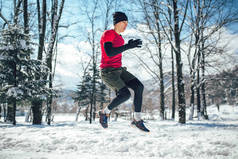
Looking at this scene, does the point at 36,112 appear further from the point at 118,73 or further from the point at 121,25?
the point at 121,25

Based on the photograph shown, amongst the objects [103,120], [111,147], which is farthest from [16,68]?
[103,120]

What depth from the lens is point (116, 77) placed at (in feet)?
8.75

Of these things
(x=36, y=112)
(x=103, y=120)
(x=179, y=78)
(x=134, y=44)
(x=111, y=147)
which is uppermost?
(x=179, y=78)

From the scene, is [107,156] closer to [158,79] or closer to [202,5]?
[202,5]

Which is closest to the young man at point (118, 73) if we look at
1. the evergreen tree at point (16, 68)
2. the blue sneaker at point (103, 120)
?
the blue sneaker at point (103, 120)

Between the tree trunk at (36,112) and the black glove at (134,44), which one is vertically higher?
the black glove at (134,44)

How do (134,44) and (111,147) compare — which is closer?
(134,44)

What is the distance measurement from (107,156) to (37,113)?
7943 millimetres

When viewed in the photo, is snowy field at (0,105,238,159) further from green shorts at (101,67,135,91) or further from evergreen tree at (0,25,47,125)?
evergreen tree at (0,25,47,125)

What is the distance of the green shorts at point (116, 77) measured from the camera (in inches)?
105

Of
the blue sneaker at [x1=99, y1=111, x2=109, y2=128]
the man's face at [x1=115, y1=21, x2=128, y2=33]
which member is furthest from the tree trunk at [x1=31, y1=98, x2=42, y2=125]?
the man's face at [x1=115, y1=21, x2=128, y2=33]

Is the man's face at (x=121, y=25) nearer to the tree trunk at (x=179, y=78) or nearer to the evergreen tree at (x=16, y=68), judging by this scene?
the evergreen tree at (x=16, y=68)

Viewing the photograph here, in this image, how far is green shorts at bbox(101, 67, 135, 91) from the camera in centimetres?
266

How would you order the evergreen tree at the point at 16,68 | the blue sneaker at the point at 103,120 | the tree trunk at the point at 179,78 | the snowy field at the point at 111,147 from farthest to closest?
the tree trunk at the point at 179,78 < the evergreen tree at the point at 16,68 < the snowy field at the point at 111,147 < the blue sneaker at the point at 103,120
